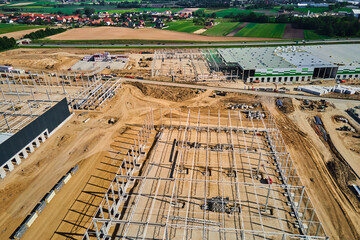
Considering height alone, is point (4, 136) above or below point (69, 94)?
above

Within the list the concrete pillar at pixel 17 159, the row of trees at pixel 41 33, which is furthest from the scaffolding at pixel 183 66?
the row of trees at pixel 41 33

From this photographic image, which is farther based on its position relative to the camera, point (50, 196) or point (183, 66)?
point (183, 66)

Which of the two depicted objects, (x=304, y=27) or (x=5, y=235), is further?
(x=304, y=27)

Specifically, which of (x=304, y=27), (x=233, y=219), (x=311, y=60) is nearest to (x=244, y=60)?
(x=311, y=60)

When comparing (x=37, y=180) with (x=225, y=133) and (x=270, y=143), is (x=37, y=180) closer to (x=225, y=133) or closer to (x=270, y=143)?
(x=225, y=133)

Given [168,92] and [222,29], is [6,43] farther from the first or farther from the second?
[222,29]

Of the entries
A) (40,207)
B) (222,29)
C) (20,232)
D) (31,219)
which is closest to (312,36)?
(222,29)

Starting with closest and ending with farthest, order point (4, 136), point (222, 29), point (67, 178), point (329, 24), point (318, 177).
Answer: point (67, 178) < point (318, 177) < point (4, 136) < point (329, 24) < point (222, 29)
